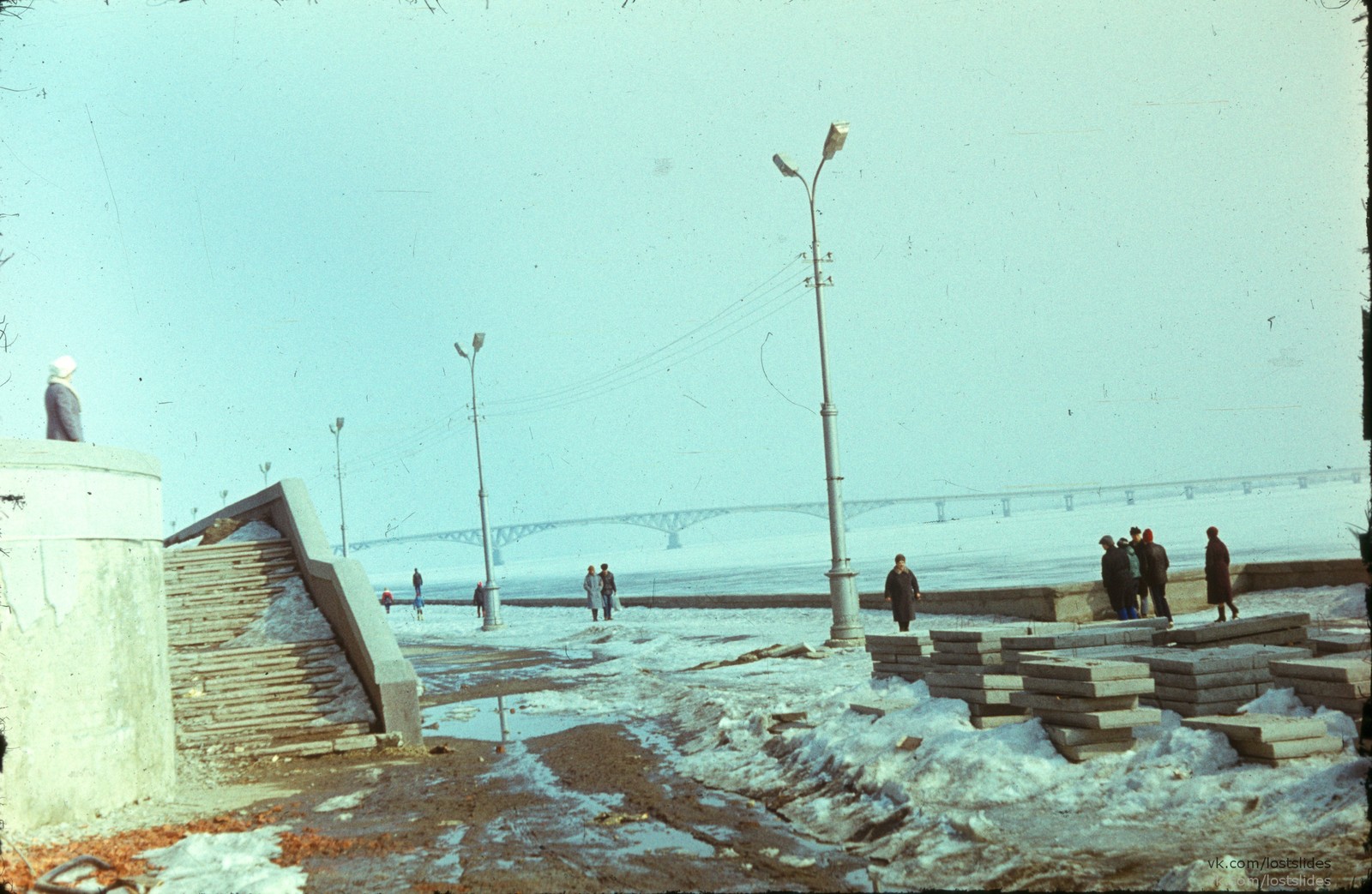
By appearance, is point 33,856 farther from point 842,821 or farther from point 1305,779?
point 1305,779

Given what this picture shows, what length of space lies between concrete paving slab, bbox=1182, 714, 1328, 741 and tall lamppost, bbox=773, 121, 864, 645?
11048 millimetres

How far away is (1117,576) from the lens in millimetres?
16891

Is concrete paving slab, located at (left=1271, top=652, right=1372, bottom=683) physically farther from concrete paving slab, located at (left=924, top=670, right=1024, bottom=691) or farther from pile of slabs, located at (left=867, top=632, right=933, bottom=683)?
pile of slabs, located at (left=867, top=632, right=933, bottom=683)

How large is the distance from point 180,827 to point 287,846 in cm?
118

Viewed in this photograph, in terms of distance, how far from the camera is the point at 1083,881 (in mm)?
5746

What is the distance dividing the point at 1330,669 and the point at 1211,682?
0.79m

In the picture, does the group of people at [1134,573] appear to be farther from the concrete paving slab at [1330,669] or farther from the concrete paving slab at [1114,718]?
the concrete paving slab at [1114,718]

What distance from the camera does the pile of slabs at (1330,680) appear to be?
763 centimetres

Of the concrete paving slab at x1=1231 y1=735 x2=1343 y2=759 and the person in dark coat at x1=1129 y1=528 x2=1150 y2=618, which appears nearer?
the concrete paving slab at x1=1231 y1=735 x2=1343 y2=759

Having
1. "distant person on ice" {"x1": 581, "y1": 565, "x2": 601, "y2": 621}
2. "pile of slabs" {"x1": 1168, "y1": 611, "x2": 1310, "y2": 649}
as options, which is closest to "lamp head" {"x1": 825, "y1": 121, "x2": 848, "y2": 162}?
"pile of slabs" {"x1": 1168, "y1": 611, "x2": 1310, "y2": 649}

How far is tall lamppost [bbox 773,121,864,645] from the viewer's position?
1895cm

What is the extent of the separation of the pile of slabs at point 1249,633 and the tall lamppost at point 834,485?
27.6 ft

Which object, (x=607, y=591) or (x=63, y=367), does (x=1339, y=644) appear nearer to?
(x=63, y=367)

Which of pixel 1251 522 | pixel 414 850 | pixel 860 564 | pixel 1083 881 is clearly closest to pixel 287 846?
pixel 414 850
